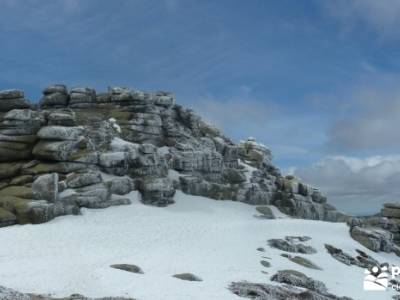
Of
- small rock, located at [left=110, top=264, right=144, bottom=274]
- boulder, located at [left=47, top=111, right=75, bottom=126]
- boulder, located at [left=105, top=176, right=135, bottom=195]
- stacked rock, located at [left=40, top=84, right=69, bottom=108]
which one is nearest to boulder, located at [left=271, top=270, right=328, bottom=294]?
small rock, located at [left=110, top=264, right=144, bottom=274]

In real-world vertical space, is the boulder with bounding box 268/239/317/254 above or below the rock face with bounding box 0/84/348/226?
below

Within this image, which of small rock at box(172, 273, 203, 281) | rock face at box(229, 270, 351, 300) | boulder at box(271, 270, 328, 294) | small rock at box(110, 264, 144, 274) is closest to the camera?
rock face at box(229, 270, 351, 300)

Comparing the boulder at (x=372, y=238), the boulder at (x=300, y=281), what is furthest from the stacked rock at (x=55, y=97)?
the boulder at (x=300, y=281)

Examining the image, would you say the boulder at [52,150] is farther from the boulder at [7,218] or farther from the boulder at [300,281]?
the boulder at [300,281]

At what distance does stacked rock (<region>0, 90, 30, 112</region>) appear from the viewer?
67.2 meters

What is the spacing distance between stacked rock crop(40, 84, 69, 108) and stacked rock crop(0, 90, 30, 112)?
11.7 metres

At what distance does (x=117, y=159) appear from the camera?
64.9m

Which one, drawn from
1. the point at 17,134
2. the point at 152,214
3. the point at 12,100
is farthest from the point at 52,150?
the point at 152,214

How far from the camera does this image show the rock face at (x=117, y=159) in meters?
56.6

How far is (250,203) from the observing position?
7894cm

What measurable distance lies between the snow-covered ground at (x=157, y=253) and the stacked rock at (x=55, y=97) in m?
27.9

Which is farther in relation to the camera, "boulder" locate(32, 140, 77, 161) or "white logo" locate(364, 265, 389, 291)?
"boulder" locate(32, 140, 77, 161)

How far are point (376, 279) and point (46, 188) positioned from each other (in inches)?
1548

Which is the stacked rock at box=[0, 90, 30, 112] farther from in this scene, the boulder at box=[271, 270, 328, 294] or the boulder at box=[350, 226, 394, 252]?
the boulder at box=[350, 226, 394, 252]
